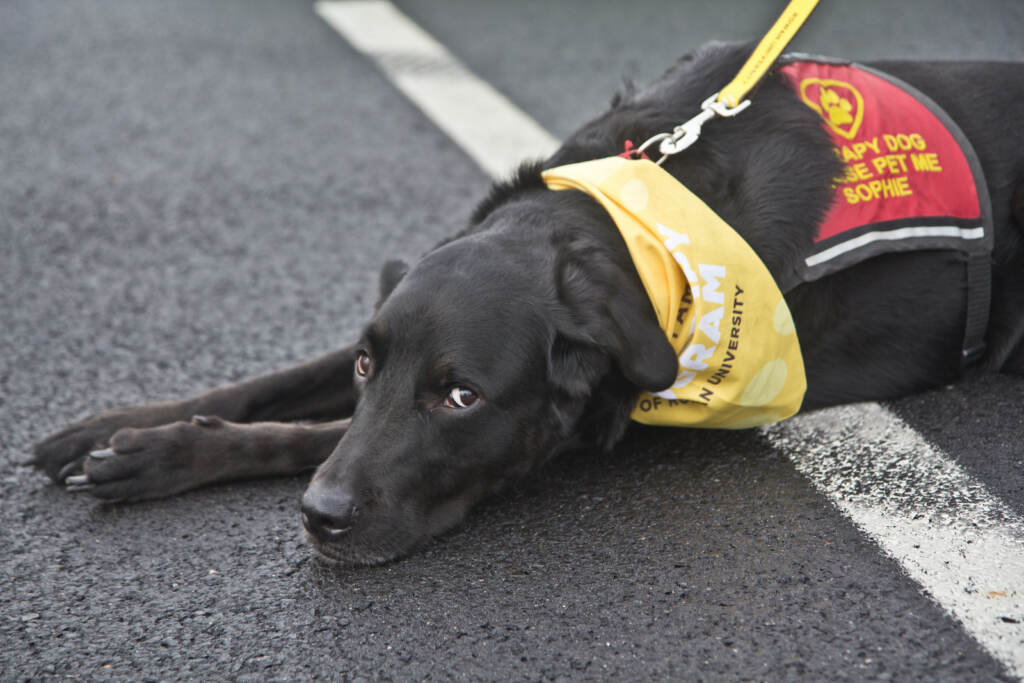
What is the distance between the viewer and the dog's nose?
90.5 inches

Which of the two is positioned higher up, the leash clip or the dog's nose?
the leash clip

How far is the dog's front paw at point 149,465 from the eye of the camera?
2672 millimetres

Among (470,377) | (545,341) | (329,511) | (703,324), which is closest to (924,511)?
(703,324)

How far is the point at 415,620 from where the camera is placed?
7.30ft

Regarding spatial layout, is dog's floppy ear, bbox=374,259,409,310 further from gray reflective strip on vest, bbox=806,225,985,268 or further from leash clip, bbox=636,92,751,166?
gray reflective strip on vest, bbox=806,225,985,268

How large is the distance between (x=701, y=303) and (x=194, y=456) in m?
1.31

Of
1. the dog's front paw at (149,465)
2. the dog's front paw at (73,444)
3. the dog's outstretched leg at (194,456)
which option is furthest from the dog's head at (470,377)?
the dog's front paw at (73,444)

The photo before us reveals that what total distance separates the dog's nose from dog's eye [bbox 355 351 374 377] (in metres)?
0.33

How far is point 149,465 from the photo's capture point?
8.80 ft

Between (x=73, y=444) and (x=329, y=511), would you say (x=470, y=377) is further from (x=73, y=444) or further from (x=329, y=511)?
(x=73, y=444)

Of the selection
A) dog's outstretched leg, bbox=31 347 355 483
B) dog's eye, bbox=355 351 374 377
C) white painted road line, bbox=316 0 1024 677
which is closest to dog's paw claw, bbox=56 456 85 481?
dog's outstretched leg, bbox=31 347 355 483

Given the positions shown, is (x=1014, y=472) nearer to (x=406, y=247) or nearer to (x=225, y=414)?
(x=225, y=414)

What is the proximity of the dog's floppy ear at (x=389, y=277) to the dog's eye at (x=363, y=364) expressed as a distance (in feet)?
0.76

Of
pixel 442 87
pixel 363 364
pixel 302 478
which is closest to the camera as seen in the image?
pixel 363 364
